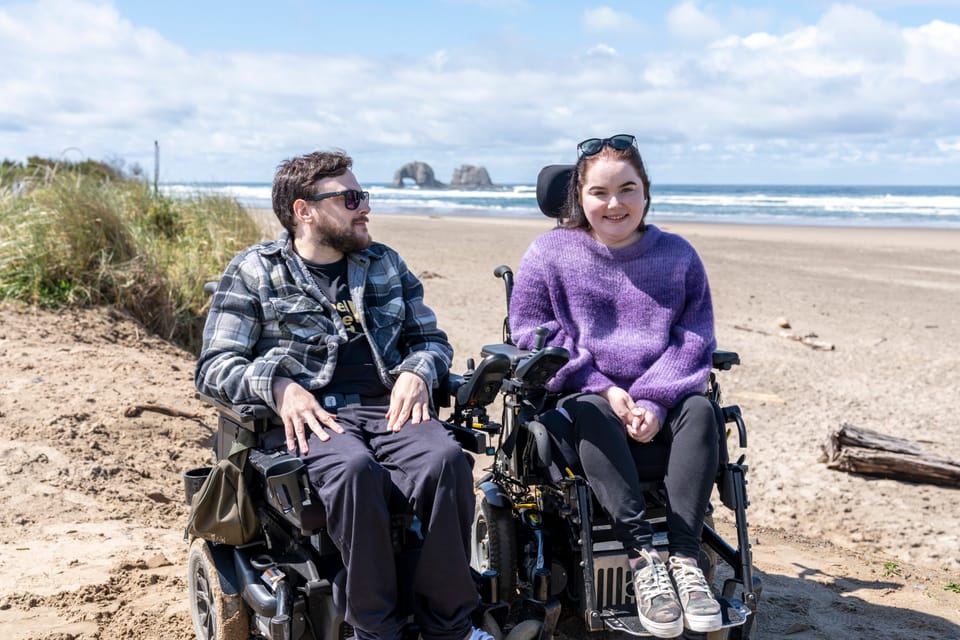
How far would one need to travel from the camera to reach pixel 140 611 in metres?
3.69

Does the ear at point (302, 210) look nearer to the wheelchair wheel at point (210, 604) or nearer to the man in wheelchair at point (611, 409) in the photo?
the man in wheelchair at point (611, 409)

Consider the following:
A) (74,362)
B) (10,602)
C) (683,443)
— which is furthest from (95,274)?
(683,443)

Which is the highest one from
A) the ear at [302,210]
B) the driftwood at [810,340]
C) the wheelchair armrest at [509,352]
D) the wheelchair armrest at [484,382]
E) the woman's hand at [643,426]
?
the ear at [302,210]

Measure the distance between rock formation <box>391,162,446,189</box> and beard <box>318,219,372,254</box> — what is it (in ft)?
292

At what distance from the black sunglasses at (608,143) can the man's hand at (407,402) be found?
119 centimetres

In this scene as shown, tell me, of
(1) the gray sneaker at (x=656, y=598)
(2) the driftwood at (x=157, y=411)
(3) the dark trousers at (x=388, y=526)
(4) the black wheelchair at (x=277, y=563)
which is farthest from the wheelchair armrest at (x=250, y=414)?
(2) the driftwood at (x=157, y=411)

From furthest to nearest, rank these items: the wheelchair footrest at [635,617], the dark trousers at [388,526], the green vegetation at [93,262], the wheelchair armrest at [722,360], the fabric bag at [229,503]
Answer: the green vegetation at [93,262] → the wheelchair armrest at [722,360] → the fabric bag at [229,503] → the wheelchair footrest at [635,617] → the dark trousers at [388,526]

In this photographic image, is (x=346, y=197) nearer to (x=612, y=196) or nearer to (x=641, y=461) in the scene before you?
(x=612, y=196)

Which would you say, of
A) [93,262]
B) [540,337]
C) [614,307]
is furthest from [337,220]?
[93,262]

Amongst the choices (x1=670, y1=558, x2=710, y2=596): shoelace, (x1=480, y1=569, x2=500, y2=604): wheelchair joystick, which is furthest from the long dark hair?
(x1=480, y1=569, x2=500, y2=604): wheelchair joystick

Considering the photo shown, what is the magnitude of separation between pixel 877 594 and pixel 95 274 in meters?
5.82

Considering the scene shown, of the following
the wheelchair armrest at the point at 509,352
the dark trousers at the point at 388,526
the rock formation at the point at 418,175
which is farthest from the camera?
the rock formation at the point at 418,175

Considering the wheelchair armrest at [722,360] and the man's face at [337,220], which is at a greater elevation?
the man's face at [337,220]

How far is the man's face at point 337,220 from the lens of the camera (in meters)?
3.54
